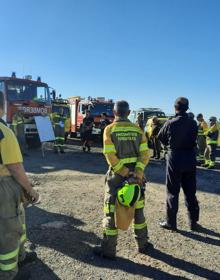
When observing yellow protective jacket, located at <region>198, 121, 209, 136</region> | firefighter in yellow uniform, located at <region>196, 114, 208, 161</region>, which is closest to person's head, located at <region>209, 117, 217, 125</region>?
firefighter in yellow uniform, located at <region>196, 114, 208, 161</region>

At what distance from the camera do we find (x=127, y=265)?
4.76 m

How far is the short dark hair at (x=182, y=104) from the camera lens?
5.99 m

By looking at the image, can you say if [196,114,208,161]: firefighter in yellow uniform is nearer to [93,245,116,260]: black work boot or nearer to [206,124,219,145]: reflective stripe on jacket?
[206,124,219,145]: reflective stripe on jacket

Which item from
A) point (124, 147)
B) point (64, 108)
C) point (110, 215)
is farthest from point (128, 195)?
point (64, 108)

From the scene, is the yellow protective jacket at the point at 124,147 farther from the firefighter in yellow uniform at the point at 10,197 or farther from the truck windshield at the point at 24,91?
the truck windshield at the point at 24,91

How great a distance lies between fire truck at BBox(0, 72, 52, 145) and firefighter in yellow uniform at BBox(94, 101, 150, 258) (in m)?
10.9

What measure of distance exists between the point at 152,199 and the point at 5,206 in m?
5.08

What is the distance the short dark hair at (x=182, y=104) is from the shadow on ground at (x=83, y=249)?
2.18m

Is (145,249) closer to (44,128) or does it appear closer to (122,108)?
(122,108)

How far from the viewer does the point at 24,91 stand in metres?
16.0

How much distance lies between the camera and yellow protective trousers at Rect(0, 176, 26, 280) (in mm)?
3574

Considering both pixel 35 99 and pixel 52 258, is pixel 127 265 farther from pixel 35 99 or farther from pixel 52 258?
pixel 35 99

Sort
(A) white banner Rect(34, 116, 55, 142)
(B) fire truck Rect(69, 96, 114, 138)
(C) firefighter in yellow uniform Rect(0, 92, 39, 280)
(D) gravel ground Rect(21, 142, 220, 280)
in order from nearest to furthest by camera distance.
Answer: (C) firefighter in yellow uniform Rect(0, 92, 39, 280)
(D) gravel ground Rect(21, 142, 220, 280)
(A) white banner Rect(34, 116, 55, 142)
(B) fire truck Rect(69, 96, 114, 138)

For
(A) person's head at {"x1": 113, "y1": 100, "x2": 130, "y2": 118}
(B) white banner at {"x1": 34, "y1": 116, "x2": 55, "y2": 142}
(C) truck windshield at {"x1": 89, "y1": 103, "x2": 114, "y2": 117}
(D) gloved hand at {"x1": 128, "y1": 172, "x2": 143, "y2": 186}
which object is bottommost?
(D) gloved hand at {"x1": 128, "y1": 172, "x2": 143, "y2": 186}
